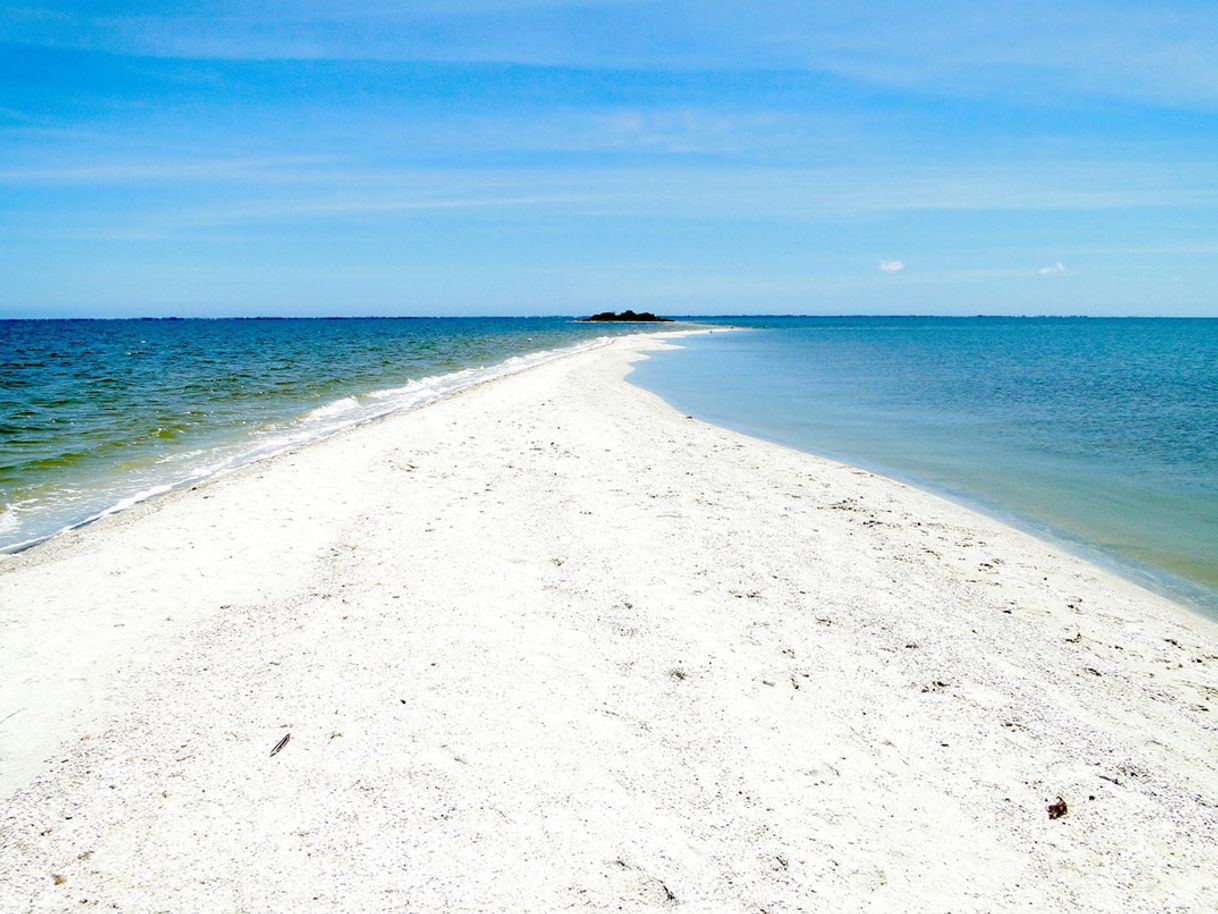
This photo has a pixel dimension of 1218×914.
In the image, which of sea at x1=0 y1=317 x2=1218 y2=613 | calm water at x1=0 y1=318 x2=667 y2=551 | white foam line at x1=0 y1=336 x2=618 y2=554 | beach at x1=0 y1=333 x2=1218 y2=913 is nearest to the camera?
beach at x1=0 y1=333 x2=1218 y2=913

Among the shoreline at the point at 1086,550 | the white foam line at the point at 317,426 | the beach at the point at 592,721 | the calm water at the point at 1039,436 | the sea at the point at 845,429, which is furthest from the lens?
the white foam line at the point at 317,426

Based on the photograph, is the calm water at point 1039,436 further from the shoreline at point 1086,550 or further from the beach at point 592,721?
the beach at point 592,721

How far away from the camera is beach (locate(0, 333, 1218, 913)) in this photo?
333 centimetres

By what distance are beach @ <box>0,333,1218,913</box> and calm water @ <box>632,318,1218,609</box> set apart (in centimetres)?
200

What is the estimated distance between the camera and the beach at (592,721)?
3.33 m

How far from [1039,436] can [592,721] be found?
15889 mm

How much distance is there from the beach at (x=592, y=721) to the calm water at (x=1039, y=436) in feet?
6.55

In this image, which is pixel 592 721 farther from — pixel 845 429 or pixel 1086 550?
pixel 845 429

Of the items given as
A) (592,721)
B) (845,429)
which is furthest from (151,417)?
(592,721)

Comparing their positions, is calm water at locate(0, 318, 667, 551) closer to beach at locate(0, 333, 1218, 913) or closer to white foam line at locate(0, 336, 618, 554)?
white foam line at locate(0, 336, 618, 554)

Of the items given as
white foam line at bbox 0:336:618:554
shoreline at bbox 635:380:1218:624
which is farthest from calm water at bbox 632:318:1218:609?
white foam line at bbox 0:336:618:554

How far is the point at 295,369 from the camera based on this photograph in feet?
114

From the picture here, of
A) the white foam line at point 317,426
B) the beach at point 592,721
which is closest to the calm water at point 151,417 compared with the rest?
the white foam line at point 317,426

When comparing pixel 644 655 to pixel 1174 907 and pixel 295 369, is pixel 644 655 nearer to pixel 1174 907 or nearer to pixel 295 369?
pixel 1174 907
